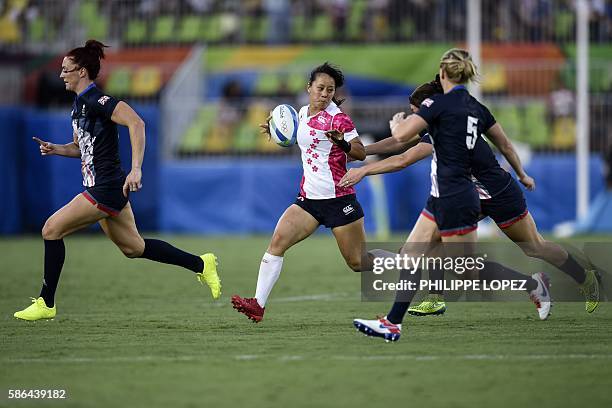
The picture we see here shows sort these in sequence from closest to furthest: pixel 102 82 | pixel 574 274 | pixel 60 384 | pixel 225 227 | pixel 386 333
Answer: pixel 60 384 → pixel 386 333 → pixel 574 274 → pixel 225 227 → pixel 102 82

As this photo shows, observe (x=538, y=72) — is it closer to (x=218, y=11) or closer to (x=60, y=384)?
(x=218, y=11)

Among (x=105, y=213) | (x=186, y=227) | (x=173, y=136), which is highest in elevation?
(x=105, y=213)

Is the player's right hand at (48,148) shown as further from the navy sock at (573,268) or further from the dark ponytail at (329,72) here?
the navy sock at (573,268)

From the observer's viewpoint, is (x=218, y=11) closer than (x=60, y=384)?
No

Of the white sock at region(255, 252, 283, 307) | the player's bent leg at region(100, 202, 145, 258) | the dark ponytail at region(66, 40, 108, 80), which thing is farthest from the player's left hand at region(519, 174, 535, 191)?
the dark ponytail at region(66, 40, 108, 80)

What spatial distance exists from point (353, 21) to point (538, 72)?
17.8 ft

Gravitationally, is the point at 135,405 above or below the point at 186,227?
above

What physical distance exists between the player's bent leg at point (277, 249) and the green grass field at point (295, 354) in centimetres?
17

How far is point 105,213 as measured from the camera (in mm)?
10211

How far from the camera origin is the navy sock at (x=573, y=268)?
32.8 ft

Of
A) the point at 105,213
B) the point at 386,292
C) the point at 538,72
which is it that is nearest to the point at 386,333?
the point at 105,213

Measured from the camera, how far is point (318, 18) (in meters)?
30.2

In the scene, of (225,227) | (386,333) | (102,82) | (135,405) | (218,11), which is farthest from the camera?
(218,11)

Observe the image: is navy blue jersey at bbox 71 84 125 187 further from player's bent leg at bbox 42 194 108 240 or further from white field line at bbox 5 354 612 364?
white field line at bbox 5 354 612 364
